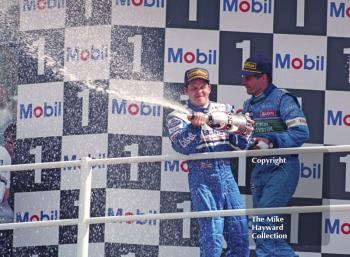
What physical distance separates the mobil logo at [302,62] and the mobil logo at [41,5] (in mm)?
1662

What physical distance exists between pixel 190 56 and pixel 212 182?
4.54ft

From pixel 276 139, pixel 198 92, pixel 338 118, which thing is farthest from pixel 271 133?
pixel 338 118

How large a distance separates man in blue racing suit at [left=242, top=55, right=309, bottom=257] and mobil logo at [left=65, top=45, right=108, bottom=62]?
114 cm

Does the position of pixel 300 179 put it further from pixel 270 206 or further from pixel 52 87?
pixel 52 87

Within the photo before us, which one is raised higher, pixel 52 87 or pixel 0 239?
pixel 52 87

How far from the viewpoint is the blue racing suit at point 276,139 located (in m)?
9.53

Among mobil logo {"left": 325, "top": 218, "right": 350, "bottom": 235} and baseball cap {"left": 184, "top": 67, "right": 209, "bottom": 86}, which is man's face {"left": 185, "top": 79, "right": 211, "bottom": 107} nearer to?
baseball cap {"left": 184, "top": 67, "right": 209, "bottom": 86}

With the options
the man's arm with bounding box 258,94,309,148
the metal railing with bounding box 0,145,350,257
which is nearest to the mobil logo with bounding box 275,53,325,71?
the man's arm with bounding box 258,94,309,148

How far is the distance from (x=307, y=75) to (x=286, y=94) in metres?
0.57

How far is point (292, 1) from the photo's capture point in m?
10.4

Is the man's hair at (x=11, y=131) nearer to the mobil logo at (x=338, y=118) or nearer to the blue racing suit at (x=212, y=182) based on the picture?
the blue racing suit at (x=212, y=182)

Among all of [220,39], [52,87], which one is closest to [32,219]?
[52,87]

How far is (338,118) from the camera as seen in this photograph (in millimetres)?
10312

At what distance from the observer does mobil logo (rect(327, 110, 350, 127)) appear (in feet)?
33.8
